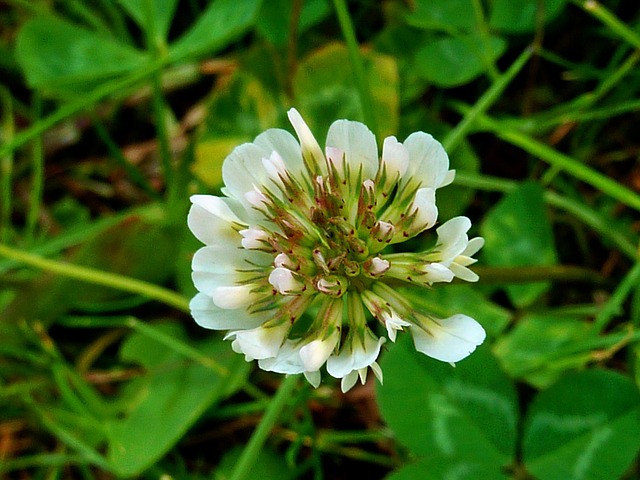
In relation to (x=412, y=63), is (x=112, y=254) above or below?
below

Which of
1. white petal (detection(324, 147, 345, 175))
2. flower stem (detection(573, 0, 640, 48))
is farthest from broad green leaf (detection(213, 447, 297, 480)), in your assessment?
flower stem (detection(573, 0, 640, 48))

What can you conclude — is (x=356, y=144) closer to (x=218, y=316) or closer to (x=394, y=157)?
(x=394, y=157)

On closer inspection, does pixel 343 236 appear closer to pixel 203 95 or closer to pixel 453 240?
pixel 453 240

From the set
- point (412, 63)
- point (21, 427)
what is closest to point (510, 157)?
point (412, 63)

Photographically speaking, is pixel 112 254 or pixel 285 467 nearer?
pixel 285 467

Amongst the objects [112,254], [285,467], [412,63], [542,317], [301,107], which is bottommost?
[285,467]

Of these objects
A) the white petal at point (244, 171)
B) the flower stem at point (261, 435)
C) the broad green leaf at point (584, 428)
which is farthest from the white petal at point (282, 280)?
the broad green leaf at point (584, 428)

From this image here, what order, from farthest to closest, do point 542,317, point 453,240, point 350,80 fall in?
point 350,80 < point 542,317 < point 453,240

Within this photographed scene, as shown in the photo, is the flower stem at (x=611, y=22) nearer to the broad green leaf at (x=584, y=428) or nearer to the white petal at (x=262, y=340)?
the broad green leaf at (x=584, y=428)
